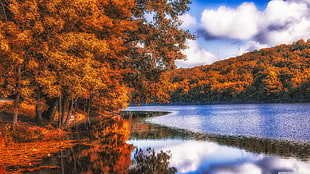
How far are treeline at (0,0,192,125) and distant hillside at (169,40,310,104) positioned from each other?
252ft

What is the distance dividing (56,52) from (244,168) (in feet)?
39.1

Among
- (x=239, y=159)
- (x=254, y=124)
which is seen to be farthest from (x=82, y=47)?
(x=254, y=124)

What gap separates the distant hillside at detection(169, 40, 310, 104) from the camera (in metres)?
107

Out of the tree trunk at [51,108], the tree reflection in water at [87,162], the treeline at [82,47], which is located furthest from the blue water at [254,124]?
the tree trunk at [51,108]

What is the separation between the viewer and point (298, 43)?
454ft

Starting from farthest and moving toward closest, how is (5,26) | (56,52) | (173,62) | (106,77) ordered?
1. (173,62)
2. (106,77)
3. (56,52)
4. (5,26)

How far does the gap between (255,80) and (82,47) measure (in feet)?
404

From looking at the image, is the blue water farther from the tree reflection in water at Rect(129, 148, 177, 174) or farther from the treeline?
the tree reflection in water at Rect(129, 148, 177, 174)

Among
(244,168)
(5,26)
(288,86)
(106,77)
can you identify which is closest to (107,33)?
(106,77)

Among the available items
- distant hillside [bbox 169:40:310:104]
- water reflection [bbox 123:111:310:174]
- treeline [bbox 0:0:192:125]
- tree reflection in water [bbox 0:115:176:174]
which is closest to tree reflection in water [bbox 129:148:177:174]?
tree reflection in water [bbox 0:115:176:174]

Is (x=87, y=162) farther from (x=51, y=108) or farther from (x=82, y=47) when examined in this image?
(x=51, y=108)

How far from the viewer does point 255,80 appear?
12781 cm

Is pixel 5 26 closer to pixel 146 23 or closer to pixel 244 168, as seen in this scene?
pixel 146 23

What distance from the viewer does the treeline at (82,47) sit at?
15.3 meters
